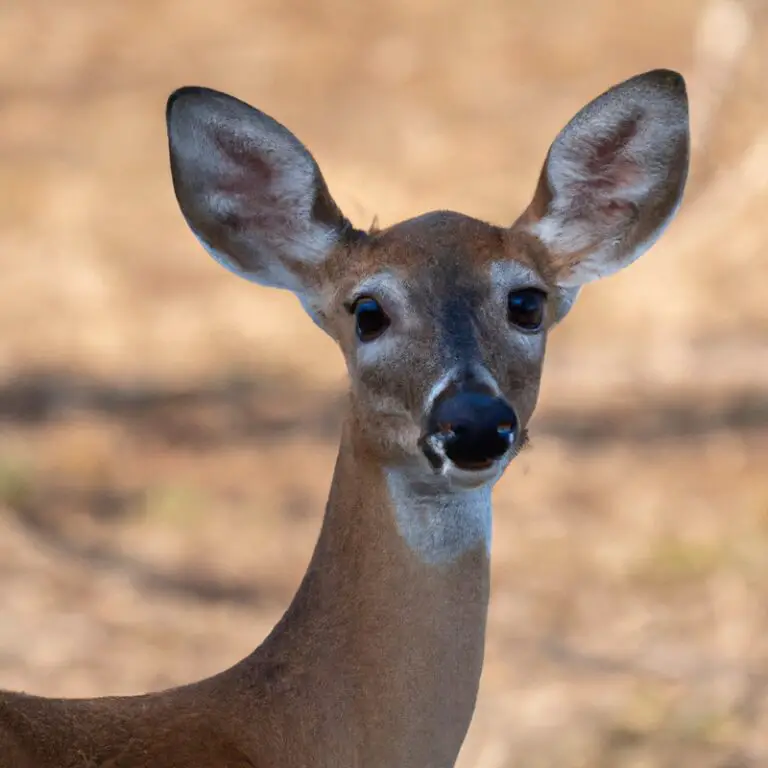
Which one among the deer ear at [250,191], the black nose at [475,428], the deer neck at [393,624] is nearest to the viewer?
the black nose at [475,428]

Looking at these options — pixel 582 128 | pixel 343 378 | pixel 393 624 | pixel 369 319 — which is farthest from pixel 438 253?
pixel 343 378

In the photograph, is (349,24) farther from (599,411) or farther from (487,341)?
(487,341)

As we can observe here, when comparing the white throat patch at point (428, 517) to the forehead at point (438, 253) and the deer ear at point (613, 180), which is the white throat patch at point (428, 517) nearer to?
the forehead at point (438, 253)

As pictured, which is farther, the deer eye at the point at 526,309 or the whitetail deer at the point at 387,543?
the deer eye at the point at 526,309

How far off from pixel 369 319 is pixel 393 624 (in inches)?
26.5

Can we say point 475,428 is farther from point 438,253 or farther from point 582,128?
point 582,128

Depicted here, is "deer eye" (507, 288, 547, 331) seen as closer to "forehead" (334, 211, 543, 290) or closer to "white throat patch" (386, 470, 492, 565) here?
"forehead" (334, 211, 543, 290)

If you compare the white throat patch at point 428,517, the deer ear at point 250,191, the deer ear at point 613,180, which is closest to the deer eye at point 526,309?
the deer ear at point 613,180

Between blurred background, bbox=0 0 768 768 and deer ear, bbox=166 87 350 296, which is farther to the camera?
blurred background, bbox=0 0 768 768

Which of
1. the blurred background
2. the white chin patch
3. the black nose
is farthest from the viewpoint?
the blurred background

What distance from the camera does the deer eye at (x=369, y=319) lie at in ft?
13.0

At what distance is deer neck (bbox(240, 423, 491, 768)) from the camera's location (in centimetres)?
385

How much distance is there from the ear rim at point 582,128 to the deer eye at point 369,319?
54 centimetres

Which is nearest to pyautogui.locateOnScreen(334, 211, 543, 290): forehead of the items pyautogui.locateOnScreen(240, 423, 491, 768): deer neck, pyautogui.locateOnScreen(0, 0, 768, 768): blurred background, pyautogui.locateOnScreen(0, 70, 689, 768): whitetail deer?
pyautogui.locateOnScreen(0, 70, 689, 768): whitetail deer
